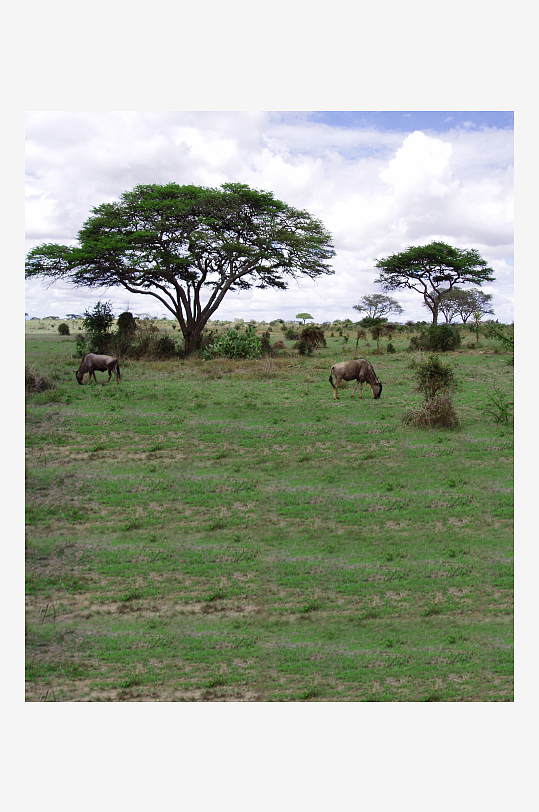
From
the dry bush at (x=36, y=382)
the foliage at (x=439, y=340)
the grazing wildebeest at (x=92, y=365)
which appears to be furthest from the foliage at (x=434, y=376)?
the foliage at (x=439, y=340)

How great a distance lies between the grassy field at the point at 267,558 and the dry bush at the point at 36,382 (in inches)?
79.1

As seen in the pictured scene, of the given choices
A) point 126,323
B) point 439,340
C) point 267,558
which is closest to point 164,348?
point 126,323

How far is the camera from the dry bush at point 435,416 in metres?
13.3

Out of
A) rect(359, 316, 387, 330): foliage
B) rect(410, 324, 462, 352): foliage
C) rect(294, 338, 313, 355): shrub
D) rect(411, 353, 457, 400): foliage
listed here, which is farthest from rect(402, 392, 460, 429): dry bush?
rect(359, 316, 387, 330): foliage

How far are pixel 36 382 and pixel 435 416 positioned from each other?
1110cm

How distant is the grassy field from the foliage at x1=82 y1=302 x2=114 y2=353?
10632 millimetres

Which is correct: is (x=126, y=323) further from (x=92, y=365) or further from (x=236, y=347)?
(x=92, y=365)

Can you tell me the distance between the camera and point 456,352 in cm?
2838

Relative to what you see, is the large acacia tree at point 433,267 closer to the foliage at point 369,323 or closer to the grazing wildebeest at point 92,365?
the foliage at point 369,323

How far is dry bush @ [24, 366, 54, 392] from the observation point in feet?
52.3

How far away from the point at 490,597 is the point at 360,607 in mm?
1754

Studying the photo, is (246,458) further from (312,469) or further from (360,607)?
(360,607)

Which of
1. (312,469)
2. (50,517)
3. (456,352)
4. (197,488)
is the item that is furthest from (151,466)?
(456,352)
